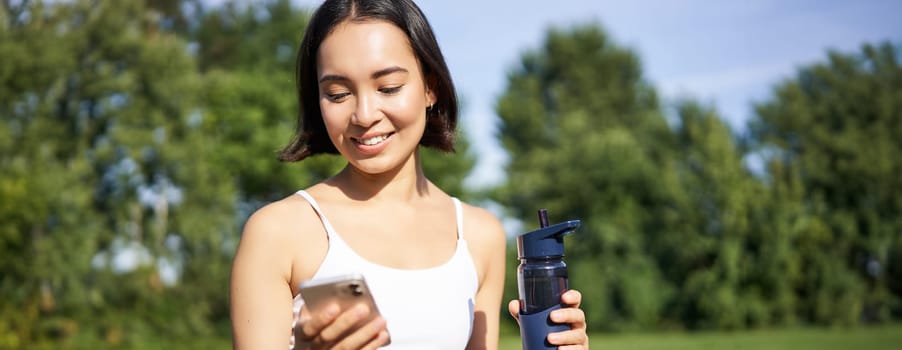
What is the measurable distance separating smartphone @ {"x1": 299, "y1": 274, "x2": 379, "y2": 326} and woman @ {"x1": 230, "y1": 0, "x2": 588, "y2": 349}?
0.42 metres

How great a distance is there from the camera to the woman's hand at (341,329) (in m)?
1.98

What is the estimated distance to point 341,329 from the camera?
1.99 meters

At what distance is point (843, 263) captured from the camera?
30344 mm

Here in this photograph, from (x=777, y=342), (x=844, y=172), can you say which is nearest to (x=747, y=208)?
(x=844, y=172)

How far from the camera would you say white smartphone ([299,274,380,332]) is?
1909 mm

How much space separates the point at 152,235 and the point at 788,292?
2078 cm

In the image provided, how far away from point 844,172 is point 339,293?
1316 inches

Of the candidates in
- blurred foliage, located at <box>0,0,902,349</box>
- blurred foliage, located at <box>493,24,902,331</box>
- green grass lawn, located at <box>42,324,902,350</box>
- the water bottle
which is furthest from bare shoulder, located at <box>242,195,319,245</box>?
blurred foliage, located at <box>493,24,902,331</box>

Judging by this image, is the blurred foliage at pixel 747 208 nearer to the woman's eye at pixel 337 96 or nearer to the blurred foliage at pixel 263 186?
the blurred foliage at pixel 263 186

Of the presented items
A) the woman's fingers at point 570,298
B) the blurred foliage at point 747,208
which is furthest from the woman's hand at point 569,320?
the blurred foliage at point 747,208

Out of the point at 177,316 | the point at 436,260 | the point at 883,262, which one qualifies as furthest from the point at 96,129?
the point at 436,260

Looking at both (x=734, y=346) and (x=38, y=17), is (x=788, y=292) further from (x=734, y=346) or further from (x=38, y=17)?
(x=38, y=17)

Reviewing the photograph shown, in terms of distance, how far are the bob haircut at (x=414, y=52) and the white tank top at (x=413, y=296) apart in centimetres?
34

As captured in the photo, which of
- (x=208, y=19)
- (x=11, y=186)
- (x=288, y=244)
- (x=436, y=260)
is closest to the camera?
(x=288, y=244)
